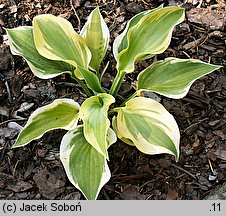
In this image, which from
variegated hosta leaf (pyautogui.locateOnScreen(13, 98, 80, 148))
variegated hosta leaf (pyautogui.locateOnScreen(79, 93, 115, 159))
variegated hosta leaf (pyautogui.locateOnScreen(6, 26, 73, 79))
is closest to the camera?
variegated hosta leaf (pyautogui.locateOnScreen(79, 93, 115, 159))

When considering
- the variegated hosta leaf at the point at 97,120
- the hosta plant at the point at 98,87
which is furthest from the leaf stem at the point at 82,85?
the variegated hosta leaf at the point at 97,120

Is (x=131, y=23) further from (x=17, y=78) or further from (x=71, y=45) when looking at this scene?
(x=17, y=78)

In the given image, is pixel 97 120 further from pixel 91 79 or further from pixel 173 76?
pixel 173 76

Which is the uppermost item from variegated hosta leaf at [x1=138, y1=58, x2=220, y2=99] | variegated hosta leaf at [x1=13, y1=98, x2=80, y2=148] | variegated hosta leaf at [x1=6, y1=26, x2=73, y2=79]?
variegated hosta leaf at [x1=6, y1=26, x2=73, y2=79]

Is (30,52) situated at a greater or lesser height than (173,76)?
greater

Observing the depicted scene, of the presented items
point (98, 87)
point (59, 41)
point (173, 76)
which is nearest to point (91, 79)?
point (98, 87)

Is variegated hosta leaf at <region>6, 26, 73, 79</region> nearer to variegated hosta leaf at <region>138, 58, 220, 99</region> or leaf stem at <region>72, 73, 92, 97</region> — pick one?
leaf stem at <region>72, 73, 92, 97</region>

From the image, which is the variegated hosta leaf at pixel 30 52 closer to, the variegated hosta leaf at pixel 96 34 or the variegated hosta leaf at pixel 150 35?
the variegated hosta leaf at pixel 96 34

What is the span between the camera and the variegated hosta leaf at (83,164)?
1656mm

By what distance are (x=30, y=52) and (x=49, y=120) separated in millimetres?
288

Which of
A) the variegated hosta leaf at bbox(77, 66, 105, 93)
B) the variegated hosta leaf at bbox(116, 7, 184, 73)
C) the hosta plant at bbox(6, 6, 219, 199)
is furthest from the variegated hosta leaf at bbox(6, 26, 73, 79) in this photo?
the variegated hosta leaf at bbox(116, 7, 184, 73)

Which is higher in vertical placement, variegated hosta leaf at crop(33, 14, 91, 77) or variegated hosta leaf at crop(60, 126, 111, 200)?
variegated hosta leaf at crop(33, 14, 91, 77)

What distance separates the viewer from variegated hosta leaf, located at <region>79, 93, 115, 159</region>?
1.56 metres

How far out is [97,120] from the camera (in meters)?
1.63
